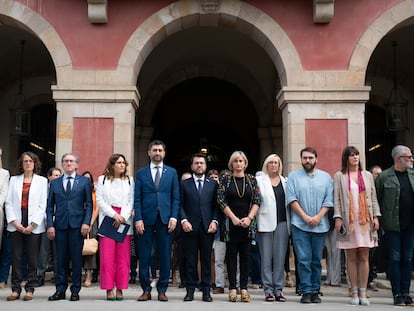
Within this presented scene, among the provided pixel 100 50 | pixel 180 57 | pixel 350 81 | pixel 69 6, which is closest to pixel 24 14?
pixel 69 6

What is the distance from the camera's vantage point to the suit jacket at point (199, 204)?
6.66 metres

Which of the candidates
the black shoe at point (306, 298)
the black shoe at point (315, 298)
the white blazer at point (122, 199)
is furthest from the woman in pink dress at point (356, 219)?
the white blazer at point (122, 199)

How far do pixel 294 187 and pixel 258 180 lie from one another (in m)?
0.50

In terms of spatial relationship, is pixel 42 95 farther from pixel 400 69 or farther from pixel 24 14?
pixel 400 69

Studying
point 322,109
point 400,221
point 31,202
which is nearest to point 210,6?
point 322,109

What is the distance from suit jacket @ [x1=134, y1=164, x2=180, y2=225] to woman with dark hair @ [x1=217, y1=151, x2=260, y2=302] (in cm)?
Answer: 58

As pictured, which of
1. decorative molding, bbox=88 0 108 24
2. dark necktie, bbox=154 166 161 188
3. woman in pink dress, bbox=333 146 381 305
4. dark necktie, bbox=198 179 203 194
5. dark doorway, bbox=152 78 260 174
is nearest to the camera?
woman in pink dress, bbox=333 146 381 305

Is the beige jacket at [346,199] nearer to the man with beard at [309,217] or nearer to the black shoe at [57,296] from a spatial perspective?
the man with beard at [309,217]

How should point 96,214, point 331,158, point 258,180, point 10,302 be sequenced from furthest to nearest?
1. point 331,158
2. point 96,214
3. point 258,180
4. point 10,302

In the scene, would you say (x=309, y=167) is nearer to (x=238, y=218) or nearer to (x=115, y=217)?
(x=238, y=218)

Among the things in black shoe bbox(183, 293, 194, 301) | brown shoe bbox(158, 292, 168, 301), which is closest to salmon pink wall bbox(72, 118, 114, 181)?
brown shoe bbox(158, 292, 168, 301)

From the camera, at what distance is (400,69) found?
14875 mm

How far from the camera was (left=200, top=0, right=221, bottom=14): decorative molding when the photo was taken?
997 cm

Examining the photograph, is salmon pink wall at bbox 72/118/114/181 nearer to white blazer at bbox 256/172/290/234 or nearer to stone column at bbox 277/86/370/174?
stone column at bbox 277/86/370/174
